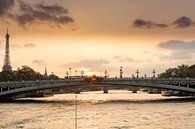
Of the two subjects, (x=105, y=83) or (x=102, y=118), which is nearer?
(x=102, y=118)

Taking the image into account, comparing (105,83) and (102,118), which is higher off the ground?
(105,83)

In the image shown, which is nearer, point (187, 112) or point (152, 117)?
point (152, 117)

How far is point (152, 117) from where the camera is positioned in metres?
79.2

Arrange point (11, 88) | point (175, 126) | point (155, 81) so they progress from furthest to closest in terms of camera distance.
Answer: point (11, 88) < point (155, 81) < point (175, 126)

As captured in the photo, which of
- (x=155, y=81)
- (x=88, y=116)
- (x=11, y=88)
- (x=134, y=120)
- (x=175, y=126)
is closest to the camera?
(x=175, y=126)

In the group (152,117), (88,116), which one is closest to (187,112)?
(152,117)

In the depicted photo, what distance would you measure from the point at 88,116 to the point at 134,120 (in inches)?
351

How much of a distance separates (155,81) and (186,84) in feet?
18.2

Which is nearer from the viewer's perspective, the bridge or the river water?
the river water

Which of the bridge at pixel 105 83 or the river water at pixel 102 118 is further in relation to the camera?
the bridge at pixel 105 83

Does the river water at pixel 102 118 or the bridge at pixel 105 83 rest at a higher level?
the bridge at pixel 105 83

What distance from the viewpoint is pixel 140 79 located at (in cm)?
11712

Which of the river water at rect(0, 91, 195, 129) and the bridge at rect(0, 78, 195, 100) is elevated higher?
the bridge at rect(0, 78, 195, 100)

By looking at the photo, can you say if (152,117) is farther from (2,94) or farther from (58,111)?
(2,94)
